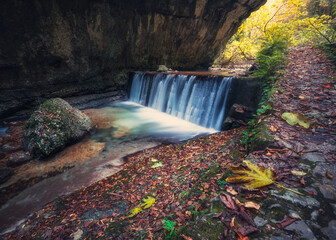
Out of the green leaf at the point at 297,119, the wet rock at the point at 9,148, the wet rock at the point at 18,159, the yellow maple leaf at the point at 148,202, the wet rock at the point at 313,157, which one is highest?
the green leaf at the point at 297,119

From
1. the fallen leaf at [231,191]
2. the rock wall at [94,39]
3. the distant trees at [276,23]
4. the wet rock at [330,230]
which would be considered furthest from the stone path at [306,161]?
the rock wall at [94,39]

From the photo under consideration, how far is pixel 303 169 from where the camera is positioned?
5.65ft

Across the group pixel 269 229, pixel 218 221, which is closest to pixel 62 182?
pixel 218 221

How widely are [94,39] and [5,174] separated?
8.29 meters

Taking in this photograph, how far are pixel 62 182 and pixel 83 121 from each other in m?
3.22

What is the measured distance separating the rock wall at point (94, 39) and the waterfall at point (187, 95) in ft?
8.12

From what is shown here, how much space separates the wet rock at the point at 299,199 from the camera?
1.35 metres

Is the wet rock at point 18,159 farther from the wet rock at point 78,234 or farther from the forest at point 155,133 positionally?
the wet rock at point 78,234

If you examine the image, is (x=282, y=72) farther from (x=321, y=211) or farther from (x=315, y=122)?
(x=321, y=211)

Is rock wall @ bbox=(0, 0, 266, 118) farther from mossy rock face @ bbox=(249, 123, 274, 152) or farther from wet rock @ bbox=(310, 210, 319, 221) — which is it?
wet rock @ bbox=(310, 210, 319, 221)

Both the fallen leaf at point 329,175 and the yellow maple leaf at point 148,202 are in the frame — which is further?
the yellow maple leaf at point 148,202

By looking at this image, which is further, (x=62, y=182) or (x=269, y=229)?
(x=62, y=182)

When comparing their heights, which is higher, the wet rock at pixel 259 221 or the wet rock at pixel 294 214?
the wet rock at pixel 294 214

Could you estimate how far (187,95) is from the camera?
876cm
